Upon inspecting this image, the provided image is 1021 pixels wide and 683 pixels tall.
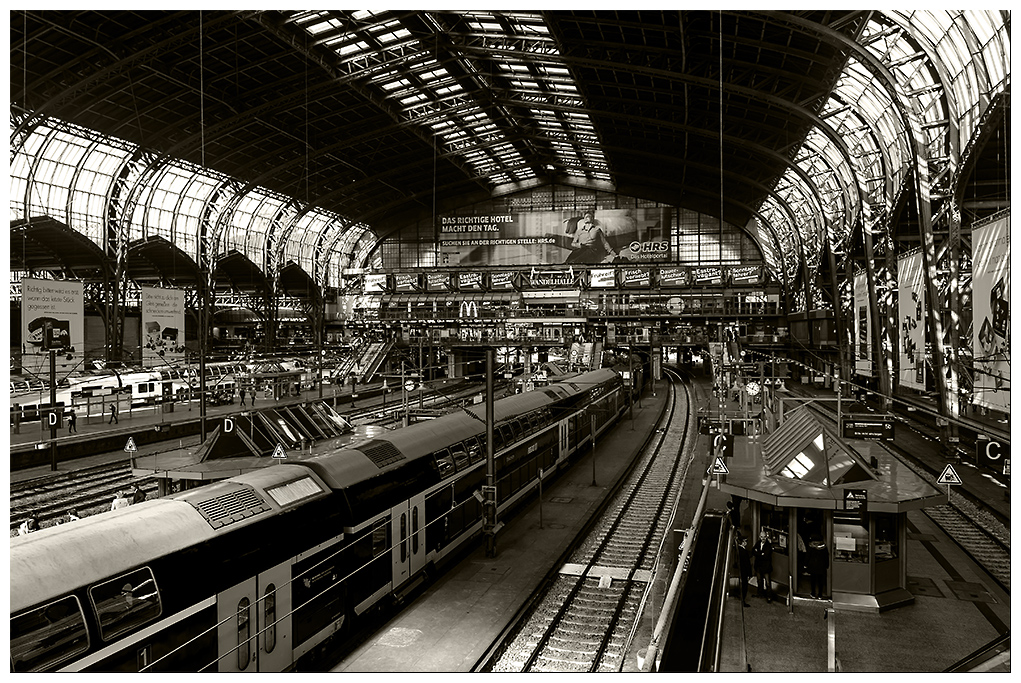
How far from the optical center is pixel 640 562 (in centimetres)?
1727

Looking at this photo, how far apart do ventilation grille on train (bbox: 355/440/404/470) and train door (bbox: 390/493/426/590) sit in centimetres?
79

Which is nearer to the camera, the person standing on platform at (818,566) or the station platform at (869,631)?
the station platform at (869,631)

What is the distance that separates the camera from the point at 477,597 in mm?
13656

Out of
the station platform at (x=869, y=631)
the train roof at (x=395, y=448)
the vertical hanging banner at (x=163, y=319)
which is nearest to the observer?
the station platform at (x=869, y=631)

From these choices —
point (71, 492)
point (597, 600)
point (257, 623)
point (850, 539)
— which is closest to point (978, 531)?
point (850, 539)

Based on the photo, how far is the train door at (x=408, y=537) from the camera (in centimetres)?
1266

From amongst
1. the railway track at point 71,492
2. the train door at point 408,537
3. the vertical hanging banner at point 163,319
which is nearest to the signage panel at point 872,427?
the train door at point 408,537

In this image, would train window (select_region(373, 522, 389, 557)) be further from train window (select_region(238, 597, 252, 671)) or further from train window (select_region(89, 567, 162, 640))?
train window (select_region(89, 567, 162, 640))

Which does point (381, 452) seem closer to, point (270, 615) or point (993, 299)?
point (270, 615)

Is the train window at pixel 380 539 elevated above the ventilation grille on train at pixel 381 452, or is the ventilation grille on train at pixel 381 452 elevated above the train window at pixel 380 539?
the ventilation grille on train at pixel 381 452

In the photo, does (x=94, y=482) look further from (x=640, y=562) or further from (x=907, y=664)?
(x=907, y=664)

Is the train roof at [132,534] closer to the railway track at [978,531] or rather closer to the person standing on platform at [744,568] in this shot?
the person standing on platform at [744,568]

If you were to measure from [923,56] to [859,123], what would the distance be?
13.1 m

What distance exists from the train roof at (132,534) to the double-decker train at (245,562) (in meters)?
0.02
